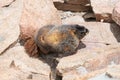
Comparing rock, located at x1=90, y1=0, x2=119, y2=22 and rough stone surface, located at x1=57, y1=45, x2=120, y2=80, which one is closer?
rough stone surface, located at x1=57, y1=45, x2=120, y2=80

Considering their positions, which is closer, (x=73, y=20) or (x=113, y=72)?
(x=113, y=72)

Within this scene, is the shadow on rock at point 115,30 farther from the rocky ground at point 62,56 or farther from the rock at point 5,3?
the rock at point 5,3

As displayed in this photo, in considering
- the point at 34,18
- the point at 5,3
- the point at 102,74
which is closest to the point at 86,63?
the point at 102,74

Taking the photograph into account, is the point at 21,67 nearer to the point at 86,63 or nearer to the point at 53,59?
the point at 53,59

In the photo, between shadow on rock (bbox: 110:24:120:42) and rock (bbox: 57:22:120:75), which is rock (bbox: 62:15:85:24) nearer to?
rock (bbox: 57:22:120:75)

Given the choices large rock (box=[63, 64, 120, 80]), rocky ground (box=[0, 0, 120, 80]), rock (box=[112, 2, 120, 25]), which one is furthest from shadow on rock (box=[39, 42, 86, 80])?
rock (box=[112, 2, 120, 25])

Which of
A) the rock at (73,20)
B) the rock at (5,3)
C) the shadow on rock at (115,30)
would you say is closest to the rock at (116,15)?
the shadow on rock at (115,30)
